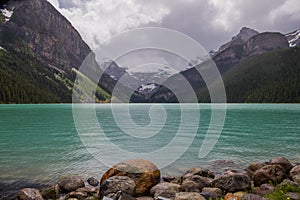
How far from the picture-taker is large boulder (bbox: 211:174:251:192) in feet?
35.8

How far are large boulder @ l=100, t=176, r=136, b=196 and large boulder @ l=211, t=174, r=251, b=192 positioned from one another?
3.67 meters

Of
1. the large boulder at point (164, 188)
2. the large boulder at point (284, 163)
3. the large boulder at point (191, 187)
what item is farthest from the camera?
the large boulder at point (284, 163)

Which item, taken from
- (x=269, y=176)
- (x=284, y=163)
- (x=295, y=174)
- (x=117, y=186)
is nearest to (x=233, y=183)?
(x=269, y=176)

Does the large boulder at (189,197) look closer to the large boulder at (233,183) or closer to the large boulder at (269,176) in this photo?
the large boulder at (233,183)

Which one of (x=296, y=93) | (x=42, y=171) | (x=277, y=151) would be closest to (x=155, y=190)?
(x=42, y=171)

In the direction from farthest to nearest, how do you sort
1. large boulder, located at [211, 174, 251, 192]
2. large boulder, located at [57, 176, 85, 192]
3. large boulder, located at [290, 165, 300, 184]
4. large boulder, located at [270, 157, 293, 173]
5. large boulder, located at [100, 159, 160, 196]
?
large boulder, located at [270, 157, 293, 173], large boulder, located at [57, 176, 85, 192], large boulder, located at [100, 159, 160, 196], large boulder, located at [290, 165, 300, 184], large boulder, located at [211, 174, 251, 192]

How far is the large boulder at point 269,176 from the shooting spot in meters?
12.0

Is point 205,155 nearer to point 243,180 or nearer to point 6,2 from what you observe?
point 243,180

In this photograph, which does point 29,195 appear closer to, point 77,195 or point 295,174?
point 77,195

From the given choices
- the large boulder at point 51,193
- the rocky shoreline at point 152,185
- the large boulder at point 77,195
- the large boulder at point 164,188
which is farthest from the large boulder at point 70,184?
the large boulder at point 164,188

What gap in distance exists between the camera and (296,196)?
6723 millimetres

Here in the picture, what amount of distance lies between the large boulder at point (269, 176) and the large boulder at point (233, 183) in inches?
50.7

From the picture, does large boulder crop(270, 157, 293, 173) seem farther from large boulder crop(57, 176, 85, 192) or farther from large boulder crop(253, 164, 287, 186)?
large boulder crop(57, 176, 85, 192)

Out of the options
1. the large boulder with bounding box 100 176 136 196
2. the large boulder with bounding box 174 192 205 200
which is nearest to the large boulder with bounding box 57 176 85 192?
the large boulder with bounding box 100 176 136 196
